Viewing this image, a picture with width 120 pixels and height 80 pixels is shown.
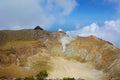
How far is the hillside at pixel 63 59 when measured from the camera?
17400 centimetres

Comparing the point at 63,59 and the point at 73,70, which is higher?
the point at 63,59

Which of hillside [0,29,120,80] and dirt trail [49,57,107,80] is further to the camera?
hillside [0,29,120,80]

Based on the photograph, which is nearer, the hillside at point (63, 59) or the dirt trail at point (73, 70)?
the dirt trail at point (73, 70)

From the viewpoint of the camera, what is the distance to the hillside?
17400 centimetres

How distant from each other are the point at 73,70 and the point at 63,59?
14257 mm

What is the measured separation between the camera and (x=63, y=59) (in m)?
189

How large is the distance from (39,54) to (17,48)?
12.3 m

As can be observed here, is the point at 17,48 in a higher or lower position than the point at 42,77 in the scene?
higher

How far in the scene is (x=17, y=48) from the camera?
19500 cm

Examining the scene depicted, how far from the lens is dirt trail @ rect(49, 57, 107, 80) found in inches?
6683

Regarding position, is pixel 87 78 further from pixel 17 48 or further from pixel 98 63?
pixel 17 48

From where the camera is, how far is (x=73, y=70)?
579 feet

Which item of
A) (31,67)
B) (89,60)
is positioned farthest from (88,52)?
(31,67)

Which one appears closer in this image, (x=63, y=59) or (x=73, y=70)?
(x=73, y=70)
